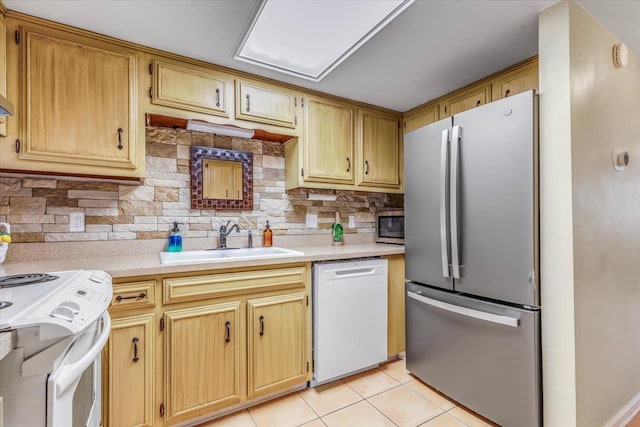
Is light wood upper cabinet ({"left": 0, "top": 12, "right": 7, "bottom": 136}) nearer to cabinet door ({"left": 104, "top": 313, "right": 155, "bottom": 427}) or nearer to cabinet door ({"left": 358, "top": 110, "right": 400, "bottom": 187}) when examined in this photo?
cabinet door ({"left": 104, "top": 313, "right": 155, "bottom": 427})

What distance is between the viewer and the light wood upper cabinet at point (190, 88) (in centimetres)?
184

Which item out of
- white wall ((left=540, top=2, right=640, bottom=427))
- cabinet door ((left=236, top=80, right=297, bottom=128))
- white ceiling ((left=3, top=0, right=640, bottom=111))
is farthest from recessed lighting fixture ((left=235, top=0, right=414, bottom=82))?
white wall ((left=540, top=2, right=640, bottom=427))

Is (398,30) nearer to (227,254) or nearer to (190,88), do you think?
(190,88)

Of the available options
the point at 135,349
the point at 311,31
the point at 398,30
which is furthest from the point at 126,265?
the point at 398,30

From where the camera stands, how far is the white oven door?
28.6 inches

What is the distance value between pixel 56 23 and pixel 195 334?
1760 mm

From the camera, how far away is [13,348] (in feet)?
2.21

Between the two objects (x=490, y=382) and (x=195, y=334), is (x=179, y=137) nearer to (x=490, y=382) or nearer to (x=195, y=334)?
(x=195, y=334)

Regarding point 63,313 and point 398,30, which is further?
point 398,30

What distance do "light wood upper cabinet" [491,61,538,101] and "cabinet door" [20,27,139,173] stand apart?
2322 millimetres

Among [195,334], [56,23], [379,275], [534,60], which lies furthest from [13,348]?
[534,60]

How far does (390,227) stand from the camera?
9.02 feet

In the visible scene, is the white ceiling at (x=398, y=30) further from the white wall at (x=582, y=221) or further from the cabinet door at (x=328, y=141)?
the cabinet door at (x=328, y=141)

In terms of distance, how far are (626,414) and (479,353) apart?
3.10ft
